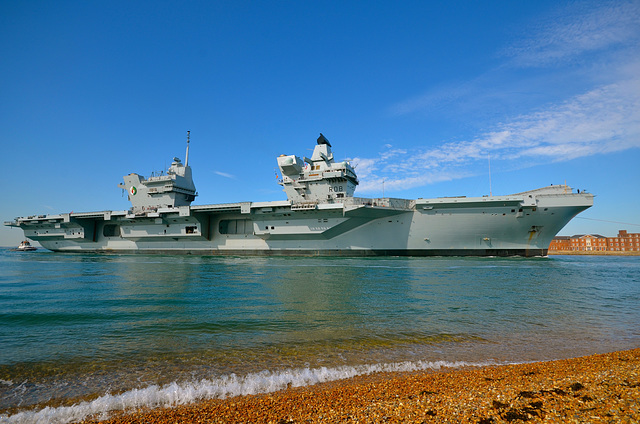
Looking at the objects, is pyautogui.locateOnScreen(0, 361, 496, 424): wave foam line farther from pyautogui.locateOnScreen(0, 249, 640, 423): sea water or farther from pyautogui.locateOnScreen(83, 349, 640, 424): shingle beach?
pyautogui.locateOnScreen(83, 349, 640, 424): shingle beach

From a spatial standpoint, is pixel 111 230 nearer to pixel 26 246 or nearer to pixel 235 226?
pixel 235 226

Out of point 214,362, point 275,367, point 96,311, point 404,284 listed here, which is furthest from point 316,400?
point 404,284

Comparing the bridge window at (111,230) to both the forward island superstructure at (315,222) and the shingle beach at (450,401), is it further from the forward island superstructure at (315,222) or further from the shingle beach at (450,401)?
the shingle beach at (450,401)

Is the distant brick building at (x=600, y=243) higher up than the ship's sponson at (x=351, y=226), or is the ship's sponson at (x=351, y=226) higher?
the ship's sponson at (x=351, y=226)

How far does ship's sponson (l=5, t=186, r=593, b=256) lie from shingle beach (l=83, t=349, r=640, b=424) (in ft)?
64.0

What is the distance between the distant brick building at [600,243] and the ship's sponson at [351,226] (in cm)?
7030

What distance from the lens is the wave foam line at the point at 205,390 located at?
110 inches

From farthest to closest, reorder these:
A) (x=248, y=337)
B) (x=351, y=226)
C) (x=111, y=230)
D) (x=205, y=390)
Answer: (x=111, y=230), (x=351, y=226), (x=248, y=337), (x=205, y=390)

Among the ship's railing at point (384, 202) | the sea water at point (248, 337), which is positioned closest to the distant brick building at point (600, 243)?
the ship's railing at point (384, 202)

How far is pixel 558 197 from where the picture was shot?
21.0 m

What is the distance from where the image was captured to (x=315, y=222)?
25734 mm

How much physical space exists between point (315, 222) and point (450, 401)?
23.2 m

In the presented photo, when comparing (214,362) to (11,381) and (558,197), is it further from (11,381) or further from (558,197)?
(558,197)

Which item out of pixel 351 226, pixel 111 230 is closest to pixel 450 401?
pixel 351 226
